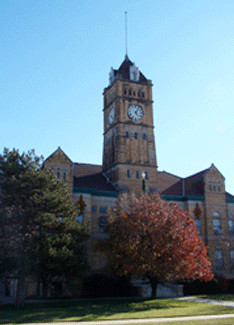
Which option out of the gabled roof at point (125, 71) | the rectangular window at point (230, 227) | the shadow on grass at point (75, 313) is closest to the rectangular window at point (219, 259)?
the rectangular window at point (230, 227)

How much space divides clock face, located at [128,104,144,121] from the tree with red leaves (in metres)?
23.3

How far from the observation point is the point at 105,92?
5956 centimetres

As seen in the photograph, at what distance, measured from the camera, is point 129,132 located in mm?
52969

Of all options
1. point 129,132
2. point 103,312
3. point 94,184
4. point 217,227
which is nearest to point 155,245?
point 103,312

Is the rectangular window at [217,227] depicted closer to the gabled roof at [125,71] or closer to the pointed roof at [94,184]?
the pointed roof at [94,184]

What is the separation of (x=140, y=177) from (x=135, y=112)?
33.2ft

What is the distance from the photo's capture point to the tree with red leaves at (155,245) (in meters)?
30.2

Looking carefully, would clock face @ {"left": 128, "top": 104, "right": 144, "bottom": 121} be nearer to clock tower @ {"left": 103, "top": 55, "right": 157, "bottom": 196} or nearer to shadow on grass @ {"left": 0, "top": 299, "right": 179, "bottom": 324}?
clock tower @ {"left": 103, "top": 55, "right": 157, "bottom": 196}

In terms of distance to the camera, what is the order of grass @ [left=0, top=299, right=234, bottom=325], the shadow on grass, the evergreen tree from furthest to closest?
1. the evergreen tree
2. grass @ [left=0, top=299, right=234, bottom=325]
3. the shadow on grass

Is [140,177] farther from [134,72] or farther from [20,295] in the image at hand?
[20,295]

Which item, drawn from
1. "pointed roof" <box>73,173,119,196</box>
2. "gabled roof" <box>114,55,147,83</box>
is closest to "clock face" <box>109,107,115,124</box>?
"gabled roof" <box>114,55,147,83</box>

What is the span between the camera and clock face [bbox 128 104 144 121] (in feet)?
177

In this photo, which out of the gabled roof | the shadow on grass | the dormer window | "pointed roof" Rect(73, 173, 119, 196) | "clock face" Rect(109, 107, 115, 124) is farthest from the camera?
the dormer window

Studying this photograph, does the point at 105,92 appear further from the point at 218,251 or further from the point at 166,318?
the point at 166,318
